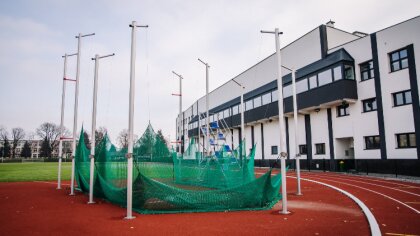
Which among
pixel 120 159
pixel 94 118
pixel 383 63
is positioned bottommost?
pixel 120 159

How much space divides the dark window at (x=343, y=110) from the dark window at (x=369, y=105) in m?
1.79

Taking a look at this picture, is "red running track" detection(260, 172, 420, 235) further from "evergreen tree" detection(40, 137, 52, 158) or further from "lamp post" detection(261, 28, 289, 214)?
"evergreen tree" detection(40, 137, 52, 158)

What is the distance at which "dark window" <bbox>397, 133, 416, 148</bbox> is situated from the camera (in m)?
21.5

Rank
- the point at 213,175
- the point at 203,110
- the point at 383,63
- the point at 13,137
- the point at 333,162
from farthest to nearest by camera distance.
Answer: the point at 13,137, the point at 203,110, the point at 333,162, the point at 383,63, the point at 213,175

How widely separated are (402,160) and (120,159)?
19.8 meters

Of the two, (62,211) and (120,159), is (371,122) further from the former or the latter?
(62,211)

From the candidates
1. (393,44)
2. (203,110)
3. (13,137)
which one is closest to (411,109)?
(393,44)

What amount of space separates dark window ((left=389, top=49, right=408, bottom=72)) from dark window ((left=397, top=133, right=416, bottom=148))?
194 inches

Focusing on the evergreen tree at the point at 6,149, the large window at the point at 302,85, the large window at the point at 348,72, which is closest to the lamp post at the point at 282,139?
the large window at the point at 348,72

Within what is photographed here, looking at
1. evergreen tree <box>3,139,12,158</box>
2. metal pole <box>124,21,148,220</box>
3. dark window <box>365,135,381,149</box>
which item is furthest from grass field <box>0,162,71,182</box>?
evergreen tree <box>3,139,12,158</box>

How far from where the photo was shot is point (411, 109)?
846 inches

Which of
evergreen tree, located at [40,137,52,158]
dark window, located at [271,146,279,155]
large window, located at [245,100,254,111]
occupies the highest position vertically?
large window, located at [245,100,254,111]

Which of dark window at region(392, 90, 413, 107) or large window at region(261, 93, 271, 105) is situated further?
large window at region(261, 93, 271, 105)

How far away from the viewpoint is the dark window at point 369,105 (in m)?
24.7
